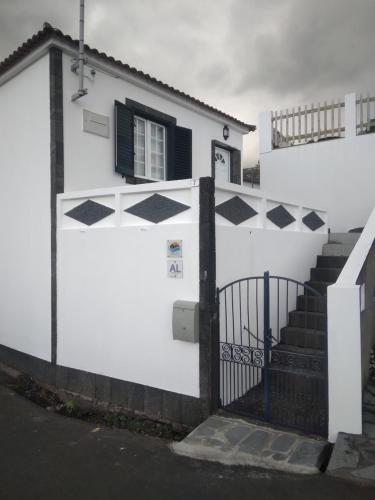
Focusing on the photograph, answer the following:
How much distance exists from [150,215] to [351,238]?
4790 mm

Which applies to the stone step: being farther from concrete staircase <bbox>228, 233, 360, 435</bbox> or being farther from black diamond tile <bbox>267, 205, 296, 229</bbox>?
black diamond tile <bbox>267, 205, 296, 229</bbox>

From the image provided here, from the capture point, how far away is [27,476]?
148 inches

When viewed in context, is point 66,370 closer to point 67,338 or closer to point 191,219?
point 67,338

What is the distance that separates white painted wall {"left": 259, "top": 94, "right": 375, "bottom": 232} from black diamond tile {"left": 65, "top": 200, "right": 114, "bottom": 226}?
18.0ft

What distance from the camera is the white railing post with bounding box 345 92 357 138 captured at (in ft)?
31.8

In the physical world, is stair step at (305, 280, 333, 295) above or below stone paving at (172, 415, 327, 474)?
above

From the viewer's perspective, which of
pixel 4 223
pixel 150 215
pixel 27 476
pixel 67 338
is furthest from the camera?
pixel 4 223

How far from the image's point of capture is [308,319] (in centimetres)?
613

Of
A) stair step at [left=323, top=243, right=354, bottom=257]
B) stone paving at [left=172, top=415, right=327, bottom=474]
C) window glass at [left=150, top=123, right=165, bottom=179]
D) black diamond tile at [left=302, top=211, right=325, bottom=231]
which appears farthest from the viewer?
window glass at [left=150, top=123, right=165, bottom=179]

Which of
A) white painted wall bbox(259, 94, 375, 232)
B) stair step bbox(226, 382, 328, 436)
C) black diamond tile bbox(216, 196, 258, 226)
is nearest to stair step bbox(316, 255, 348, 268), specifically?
black diamond tile bbox(216, 196, 258, 226)

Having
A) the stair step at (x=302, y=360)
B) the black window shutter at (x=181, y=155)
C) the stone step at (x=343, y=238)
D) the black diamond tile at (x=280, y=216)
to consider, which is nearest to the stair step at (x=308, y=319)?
the stair step at (x=302, y=360)

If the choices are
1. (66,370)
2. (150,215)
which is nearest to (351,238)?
(150,215)

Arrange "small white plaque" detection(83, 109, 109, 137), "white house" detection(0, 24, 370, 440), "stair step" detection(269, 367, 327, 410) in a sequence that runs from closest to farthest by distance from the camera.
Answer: "white house" detection(0, 24, 370, 440), "stair step" detection(269, 367, 327, 410), "small white plaque" detection(83, 109, 109, 137)

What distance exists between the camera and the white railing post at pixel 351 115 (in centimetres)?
969
